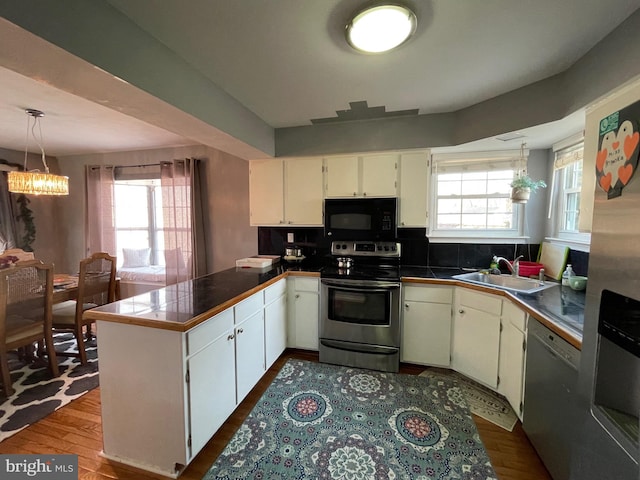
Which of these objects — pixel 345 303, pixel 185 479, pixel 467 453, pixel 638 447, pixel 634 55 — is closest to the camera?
pixel 638 447

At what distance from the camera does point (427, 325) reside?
2521 mm

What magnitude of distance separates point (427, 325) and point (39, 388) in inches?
131

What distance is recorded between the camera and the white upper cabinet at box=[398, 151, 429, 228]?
9.06 ft

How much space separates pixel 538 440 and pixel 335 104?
2.75 metres

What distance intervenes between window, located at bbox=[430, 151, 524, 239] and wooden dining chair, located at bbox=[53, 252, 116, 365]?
3.62 m

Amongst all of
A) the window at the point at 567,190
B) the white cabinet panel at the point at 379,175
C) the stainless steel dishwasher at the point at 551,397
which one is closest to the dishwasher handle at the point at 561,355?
the stainless steel dishwasher at the point at 551,397

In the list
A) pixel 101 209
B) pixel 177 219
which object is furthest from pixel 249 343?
pixel 101 209

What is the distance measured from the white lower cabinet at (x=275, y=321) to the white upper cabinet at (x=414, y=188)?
146cm

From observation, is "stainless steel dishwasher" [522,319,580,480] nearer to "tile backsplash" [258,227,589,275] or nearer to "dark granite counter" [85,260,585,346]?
"dark granite counter" [85,260,585,346]

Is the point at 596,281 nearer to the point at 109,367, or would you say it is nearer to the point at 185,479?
the point at 185,479

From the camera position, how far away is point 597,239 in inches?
36.0

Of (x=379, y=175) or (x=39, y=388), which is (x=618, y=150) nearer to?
(x=379, y=175)

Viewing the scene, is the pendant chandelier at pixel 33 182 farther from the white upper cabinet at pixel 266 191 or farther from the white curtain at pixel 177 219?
the white upper cabinet at pixel 266 191

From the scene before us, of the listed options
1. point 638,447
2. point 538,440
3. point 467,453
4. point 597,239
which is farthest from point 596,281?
point 467,453
